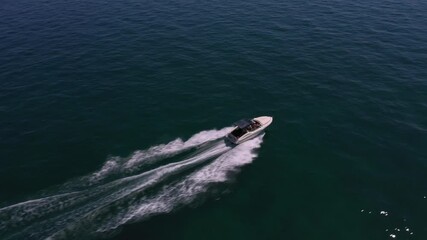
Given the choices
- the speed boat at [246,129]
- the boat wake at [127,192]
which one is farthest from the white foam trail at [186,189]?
the speed boat at [246,129]

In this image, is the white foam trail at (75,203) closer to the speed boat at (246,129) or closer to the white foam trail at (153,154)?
the white foam trail at (153,154)

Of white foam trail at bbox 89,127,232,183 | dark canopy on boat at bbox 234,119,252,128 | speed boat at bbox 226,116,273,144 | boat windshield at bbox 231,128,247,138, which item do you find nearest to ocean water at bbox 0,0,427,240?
white foam trail at bbox 89,127,232,183

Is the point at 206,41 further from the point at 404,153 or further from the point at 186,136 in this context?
the point at 404,153

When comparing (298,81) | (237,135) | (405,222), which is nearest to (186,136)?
(237,135)

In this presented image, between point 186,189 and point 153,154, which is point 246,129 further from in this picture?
point 153,154

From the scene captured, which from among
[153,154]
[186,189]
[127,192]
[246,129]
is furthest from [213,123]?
[127,192]

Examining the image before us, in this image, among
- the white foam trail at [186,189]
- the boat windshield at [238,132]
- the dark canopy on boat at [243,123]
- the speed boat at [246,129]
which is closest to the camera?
the white foam trail at [186,189]
